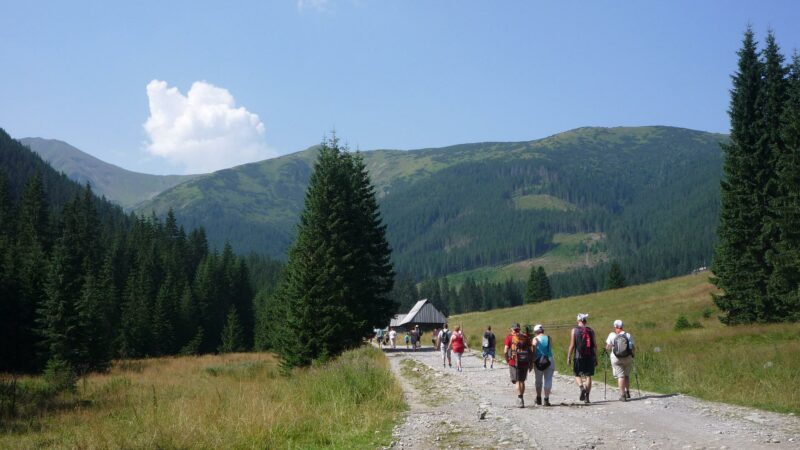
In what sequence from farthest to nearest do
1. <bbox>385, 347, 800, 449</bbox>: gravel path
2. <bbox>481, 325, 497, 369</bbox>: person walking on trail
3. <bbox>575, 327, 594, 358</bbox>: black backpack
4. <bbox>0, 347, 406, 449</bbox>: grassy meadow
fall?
<bbox>481, 325, 497, 369</bbox>: person walking on trail < <bbox>575, 327, 594, 358</bbox>: black backpack < <bbox>0, 347, 406, 449</bbox>: grassy meadow < <bbox>385, 347, 800, 449</bbox>: gravel path

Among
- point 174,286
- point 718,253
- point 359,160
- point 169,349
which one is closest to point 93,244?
point 174,286

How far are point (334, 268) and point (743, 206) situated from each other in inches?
889

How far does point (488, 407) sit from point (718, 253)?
2624 cm

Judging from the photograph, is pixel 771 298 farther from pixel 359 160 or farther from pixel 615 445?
pixel 615 445

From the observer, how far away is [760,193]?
3338cm

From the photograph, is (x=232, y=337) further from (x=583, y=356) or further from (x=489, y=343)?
(x=583, y=356)

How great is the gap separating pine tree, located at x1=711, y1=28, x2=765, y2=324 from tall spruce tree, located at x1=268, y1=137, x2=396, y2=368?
19797mm

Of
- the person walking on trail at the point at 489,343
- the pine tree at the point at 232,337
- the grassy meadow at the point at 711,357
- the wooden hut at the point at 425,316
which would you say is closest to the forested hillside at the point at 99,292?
the pine tree at the point at 232,337

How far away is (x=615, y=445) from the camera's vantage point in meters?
9.60

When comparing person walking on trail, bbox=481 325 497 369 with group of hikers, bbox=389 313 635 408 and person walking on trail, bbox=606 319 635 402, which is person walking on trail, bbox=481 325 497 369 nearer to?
group of hikers, bbox=389 313 635 408

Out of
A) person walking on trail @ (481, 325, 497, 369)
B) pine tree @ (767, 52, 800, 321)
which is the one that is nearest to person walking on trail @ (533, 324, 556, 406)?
person walking on trail @ (481, 325, 497, 369)

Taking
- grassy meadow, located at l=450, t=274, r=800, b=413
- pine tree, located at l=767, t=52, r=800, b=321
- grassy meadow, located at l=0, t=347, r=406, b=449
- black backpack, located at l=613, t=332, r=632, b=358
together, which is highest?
pine tree, located at l=767, t=52, r=800, b=321

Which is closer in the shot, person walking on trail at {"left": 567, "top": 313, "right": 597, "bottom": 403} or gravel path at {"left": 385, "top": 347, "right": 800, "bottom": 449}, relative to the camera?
gravel path at {"left": 385, "top": 347, "right": 800, "bottom": 449}

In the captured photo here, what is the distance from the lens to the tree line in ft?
99.7
